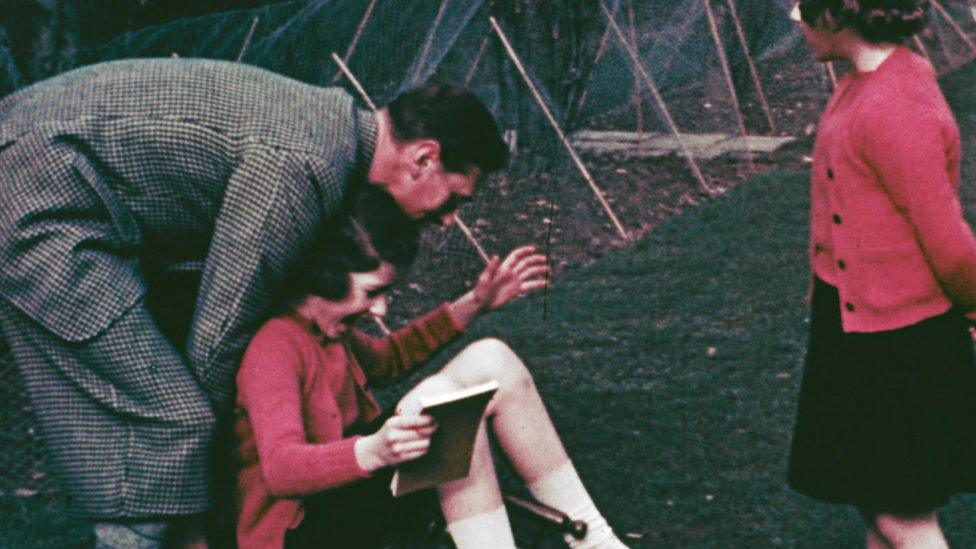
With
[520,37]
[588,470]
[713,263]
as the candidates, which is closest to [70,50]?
[520,37]

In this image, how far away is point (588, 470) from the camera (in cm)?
480

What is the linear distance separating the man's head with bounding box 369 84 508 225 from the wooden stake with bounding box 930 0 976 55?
28.8 ft

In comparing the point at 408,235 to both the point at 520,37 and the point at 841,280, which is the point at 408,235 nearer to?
the point at 841,280

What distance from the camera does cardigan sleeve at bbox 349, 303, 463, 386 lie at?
3.62 metres

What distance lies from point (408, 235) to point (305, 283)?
24 cm

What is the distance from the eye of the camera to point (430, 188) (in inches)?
127

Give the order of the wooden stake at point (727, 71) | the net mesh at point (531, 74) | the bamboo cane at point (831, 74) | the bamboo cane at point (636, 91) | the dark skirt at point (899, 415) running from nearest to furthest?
1. the dark skirt at point (899, 415)
2. the net mesh at point (531, 74)
3. the bamboo cane at point (636, 91)
4. the wooden stake at point (727, 71)
5. the bamboo cane at point (831, 74)

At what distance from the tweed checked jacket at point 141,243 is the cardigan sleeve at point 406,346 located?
584 millimetres

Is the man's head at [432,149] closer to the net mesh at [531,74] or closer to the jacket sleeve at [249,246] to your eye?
the jacket sleeve at [249,246]

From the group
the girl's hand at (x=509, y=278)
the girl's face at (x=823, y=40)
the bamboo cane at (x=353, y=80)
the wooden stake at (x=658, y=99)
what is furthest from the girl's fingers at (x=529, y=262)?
the wooden stake at (x=658, y=99)

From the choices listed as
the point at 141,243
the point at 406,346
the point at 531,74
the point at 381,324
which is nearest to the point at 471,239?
the point at 381,324

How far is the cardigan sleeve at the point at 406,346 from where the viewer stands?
3.62m

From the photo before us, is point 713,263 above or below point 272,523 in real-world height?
below

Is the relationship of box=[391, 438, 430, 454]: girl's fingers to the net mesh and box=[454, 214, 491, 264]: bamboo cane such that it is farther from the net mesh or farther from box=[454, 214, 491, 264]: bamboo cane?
box=[454, 214, 491, 264]: bamboo cane
